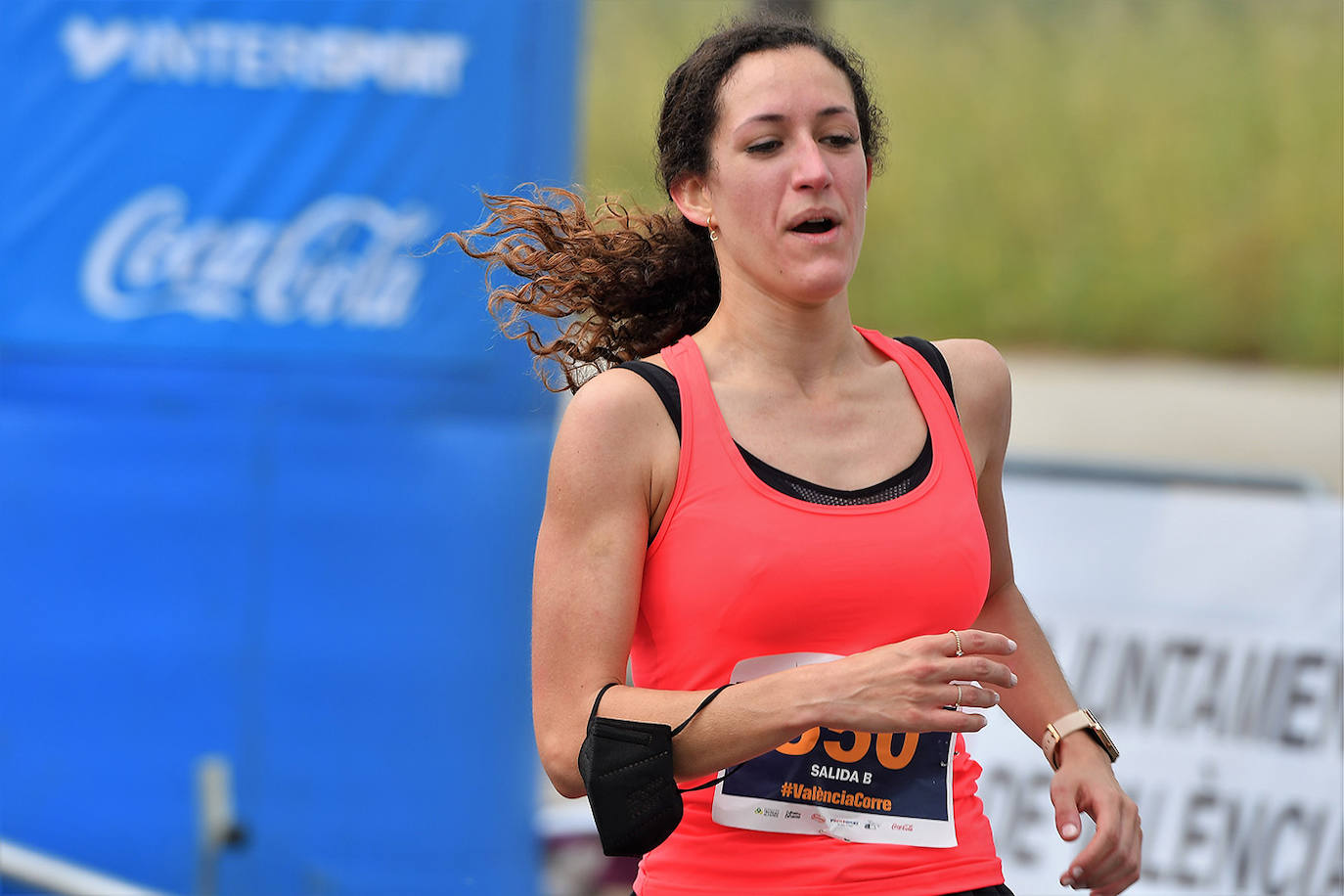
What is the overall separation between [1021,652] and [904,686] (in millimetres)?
A: 607

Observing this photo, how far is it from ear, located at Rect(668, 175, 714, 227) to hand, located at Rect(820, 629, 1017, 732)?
2.25ft

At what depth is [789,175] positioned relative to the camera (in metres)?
2.05

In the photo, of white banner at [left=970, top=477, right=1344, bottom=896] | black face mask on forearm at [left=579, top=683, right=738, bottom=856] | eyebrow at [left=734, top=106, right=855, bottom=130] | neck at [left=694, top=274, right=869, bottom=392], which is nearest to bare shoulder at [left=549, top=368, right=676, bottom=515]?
neck at [left=694, top=274, right=869, bottom=392]

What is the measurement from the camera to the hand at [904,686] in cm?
175

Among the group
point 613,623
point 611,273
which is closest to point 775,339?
point 611,273

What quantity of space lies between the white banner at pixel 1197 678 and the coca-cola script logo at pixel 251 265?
2021mm

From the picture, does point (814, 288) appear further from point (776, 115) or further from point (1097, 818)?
point (1097, 818)

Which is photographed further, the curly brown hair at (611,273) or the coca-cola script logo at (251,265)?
the coca-cola script logo at (251,265)

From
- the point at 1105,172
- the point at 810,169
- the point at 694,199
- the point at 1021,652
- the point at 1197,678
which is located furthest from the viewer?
the point at 1105,172

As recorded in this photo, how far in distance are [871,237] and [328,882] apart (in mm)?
9875

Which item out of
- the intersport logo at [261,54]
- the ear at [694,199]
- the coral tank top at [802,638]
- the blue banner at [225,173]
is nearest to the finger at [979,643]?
the coral tank top at [802,638]

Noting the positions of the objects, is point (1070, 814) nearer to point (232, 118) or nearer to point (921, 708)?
point (921, 708)

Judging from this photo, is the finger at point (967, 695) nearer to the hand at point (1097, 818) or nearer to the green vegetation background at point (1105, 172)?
the hand at point (1097, 818)

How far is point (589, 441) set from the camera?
6.40ft
